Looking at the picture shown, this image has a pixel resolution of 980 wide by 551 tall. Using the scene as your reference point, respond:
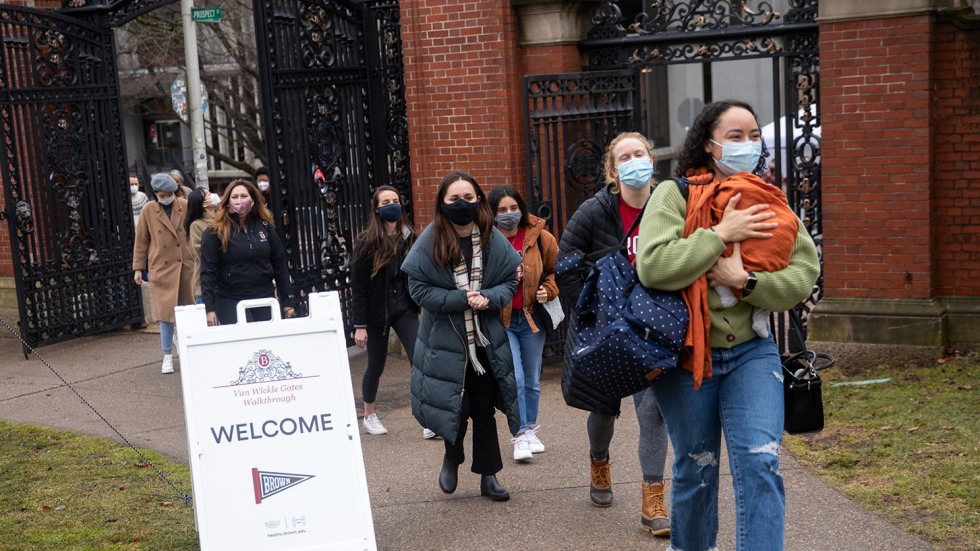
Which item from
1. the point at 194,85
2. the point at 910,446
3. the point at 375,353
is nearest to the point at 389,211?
the point at 375,353

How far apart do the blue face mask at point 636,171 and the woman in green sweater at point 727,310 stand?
1.05 meters

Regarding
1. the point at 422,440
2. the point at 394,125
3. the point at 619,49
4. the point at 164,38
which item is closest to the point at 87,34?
the point at 394,125

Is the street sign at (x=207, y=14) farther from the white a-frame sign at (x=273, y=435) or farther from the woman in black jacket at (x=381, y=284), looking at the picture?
the white a-frame sign at (x=273, y=435)

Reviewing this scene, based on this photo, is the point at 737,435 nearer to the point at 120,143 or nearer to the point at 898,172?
the point at 898,172

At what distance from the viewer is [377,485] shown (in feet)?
22.8

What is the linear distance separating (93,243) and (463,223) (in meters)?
8.00

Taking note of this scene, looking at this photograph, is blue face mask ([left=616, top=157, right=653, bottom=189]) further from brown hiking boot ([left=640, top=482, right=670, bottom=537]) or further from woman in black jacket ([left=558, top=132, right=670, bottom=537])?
brown hiking boot ([left=640, top=482, right=670, bottom=537])

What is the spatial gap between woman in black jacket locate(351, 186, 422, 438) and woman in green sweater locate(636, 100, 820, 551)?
3667 mm

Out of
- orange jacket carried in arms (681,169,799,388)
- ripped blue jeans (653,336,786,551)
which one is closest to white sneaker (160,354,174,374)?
ripped blue jeans (653,336,786,551)

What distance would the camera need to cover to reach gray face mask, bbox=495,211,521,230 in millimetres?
7262

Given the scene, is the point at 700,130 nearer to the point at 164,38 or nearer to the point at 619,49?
the point at 619,49

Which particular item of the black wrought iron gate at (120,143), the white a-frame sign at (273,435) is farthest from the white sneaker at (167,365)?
the white a-frame sign at (273,435)

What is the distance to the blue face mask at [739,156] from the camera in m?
4.36

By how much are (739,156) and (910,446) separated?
3.56 metres
